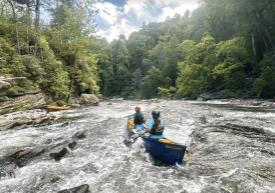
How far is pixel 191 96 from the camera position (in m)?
27.2

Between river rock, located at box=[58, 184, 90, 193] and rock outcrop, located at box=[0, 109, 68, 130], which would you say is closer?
river rock, located at box=[58, 184, 90, 193]

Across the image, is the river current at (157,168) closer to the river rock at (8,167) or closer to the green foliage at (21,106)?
the river rock at (8,167)

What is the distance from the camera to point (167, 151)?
434cm

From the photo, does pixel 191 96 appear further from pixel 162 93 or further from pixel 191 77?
pixel 162 93

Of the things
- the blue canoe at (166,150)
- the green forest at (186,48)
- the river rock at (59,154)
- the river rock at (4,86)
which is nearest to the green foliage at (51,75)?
the green forest at (186,48)

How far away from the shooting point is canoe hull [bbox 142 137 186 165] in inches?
159

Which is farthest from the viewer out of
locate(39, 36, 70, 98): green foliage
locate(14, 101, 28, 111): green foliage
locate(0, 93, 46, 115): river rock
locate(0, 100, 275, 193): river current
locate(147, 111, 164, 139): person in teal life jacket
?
locate(39, 36, 70, 98): green foliage

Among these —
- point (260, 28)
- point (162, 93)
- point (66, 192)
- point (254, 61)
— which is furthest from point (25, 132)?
point (162, 93)

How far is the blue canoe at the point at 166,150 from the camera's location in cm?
405

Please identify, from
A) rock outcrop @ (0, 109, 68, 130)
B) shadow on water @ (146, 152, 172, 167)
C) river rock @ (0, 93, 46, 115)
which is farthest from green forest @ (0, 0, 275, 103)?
shadow on water @ (146, 152, 172, 167)

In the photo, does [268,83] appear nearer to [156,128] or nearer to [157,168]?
[156,128]

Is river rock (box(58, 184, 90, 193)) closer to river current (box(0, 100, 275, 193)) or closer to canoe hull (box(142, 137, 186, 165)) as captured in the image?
river current (box(0, 100, 275, 193))

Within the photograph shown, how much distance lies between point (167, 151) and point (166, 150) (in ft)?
0.13

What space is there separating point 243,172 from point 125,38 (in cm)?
7703
